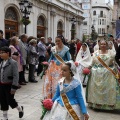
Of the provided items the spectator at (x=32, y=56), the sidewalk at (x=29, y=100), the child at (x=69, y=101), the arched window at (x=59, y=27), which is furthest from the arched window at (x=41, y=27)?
the child at (x=69, y=101)

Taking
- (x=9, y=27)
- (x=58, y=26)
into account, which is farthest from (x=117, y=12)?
(x=9, y=27)

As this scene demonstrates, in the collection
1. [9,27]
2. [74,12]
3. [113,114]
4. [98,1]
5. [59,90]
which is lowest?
[113,114]

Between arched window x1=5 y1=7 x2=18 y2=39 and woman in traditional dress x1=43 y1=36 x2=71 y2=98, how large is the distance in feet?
41.2

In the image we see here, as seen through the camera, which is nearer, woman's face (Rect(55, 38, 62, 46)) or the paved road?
the paved road

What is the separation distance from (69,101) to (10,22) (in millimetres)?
15394

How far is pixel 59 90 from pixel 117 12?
46.3m

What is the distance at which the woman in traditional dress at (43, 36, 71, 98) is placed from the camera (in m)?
5.65

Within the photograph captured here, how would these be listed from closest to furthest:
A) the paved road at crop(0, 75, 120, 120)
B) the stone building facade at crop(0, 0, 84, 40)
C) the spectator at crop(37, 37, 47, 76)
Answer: the paved road at crop(0, 75, 120, 120), the spectator at crop(37, 37, 47, 76), the stone building facade at crop(0, 0, 84, 40)

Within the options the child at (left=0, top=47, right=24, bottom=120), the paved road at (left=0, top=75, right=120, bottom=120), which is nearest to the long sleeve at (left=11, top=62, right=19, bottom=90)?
the child at (left=0, top=47, right=24, bottom=120)

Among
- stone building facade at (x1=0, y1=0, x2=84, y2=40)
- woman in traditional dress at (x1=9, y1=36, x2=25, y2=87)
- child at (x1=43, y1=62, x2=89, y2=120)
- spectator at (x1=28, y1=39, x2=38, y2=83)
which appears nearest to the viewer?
child at (x1=43, y1=62, x2=89, y2=120)

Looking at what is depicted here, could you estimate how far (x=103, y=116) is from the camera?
536 cm

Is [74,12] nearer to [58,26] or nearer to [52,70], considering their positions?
[58,26]

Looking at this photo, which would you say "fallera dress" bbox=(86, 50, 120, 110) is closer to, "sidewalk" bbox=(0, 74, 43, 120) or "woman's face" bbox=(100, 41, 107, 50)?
"woman's face" bbox=(100, 41, 107, 50)

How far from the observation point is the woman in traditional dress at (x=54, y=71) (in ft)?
18.5
